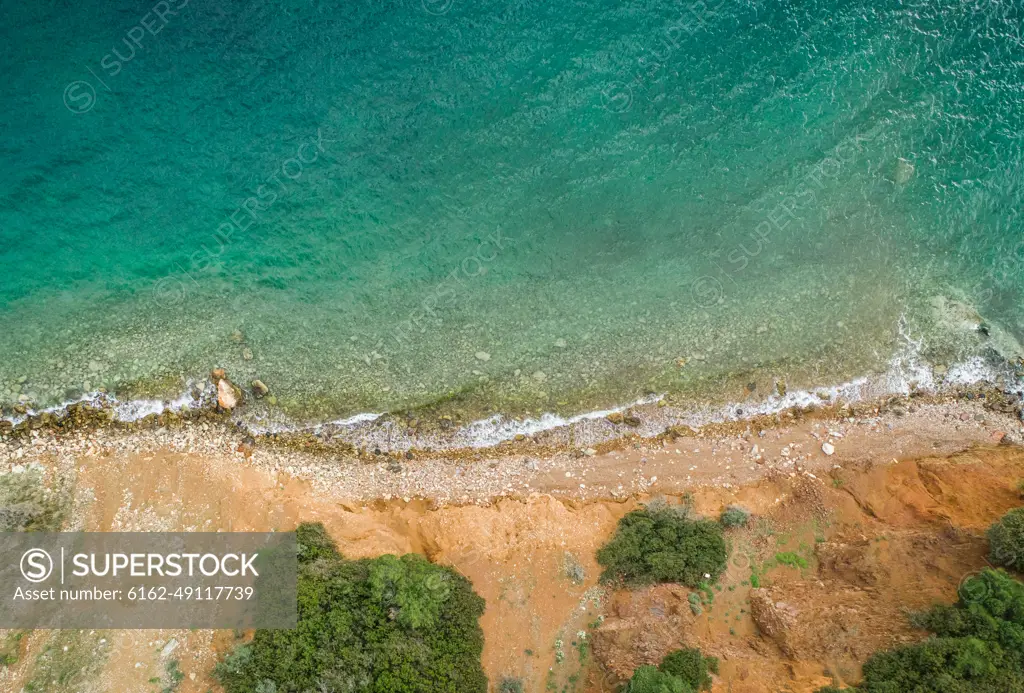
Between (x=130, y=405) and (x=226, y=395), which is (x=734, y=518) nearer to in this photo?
(x=226, y=395)

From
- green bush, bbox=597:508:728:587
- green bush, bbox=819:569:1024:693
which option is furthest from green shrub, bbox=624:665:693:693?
green bush, bbox=819:569:1024:693

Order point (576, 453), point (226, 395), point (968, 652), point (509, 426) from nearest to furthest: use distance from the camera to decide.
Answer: point (968, 652) → point (226, 395) → point (576, 453) → point (509, 426)

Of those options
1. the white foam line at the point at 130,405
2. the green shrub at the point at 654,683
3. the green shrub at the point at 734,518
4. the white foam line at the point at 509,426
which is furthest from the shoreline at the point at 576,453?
the green shrub at the point at 654,683

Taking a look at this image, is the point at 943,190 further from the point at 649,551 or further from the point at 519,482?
the point at 519,482

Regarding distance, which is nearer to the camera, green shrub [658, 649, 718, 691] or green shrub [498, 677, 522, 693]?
green shrub [658, 649, 718, 691]

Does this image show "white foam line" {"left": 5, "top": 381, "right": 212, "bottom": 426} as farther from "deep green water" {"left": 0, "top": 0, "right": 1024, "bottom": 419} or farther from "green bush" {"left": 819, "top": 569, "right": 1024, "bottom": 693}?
"green bush" {"left": 819, "top": 569, "right": 1024, "bottom": 693}

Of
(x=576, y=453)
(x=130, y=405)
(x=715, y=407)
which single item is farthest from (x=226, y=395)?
(x=715, y=407)

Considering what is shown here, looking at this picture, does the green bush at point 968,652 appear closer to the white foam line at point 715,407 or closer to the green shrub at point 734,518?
the green shrub at point 734,518
